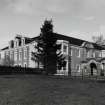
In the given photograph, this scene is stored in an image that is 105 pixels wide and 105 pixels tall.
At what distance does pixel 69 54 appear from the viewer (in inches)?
2205

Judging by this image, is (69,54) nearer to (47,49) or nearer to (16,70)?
(47,49)

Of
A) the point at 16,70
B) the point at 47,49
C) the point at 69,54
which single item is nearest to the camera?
the point at 47,49

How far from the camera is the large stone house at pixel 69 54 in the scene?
51.9 metres

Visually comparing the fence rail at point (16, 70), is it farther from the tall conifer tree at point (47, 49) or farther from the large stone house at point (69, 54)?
the large stone house at point (69, 54)

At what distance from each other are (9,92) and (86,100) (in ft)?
21.0

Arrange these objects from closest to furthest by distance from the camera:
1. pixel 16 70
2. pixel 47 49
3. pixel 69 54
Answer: pixel 47 49 < pixel 16 70 < pixel 69 54

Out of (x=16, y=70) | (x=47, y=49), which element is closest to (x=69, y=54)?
(x=47, y=49)

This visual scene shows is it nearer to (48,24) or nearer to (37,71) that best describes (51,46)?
(48,24)

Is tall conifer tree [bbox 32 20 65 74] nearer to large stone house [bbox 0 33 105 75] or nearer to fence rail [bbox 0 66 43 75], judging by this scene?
fence rail [bbox 0 66 43 75]

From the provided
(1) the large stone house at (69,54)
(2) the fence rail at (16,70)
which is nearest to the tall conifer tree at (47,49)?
(2) the fence rail at (16,70)

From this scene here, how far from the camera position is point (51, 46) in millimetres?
41906

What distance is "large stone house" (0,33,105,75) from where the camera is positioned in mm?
51906

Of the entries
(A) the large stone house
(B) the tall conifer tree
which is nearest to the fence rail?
(B) the tall conifer tree

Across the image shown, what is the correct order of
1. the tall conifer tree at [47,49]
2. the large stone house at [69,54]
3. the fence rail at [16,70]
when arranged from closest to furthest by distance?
the tall conifer tree at [47,49]
the fence rail at [16,70]
the large stone house at [69,54]
